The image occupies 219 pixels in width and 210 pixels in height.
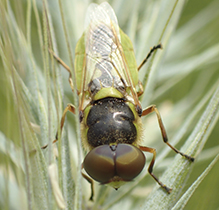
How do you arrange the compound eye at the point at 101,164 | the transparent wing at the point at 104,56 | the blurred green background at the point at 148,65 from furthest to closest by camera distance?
the transparent wing at the point at 104,56 → the blurred green background at the point at 148,65 → the compound eye at the point at 101,164

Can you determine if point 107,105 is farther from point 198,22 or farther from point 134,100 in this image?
point 198,22

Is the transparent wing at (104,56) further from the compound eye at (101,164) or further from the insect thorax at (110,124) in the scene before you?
the compound eye at (101,164)

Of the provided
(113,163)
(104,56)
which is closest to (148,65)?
(104,56)

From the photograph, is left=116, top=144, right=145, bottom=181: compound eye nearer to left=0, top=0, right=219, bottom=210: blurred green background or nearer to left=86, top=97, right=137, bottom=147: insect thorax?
left=86, top=97, right=137, bottom=147: insect thorax

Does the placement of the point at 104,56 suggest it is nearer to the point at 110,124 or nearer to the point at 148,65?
the point at 148,65

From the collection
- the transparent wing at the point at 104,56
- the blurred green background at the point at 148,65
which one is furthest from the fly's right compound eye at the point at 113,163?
the transparent wing at the point at 104,56

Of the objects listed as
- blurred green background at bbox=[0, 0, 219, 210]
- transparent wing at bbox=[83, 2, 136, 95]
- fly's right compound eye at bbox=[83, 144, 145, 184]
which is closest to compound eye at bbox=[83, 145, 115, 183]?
fly's right compound eye at bbox=[83, 144, 145, 184]

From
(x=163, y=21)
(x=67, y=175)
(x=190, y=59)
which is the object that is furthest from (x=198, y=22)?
(x=67, y=175)
